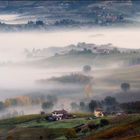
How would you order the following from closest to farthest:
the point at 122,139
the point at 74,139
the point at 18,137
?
the point at 122,139, the point at 74,139, the point at 18,137

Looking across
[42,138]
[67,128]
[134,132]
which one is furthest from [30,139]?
[134,132]

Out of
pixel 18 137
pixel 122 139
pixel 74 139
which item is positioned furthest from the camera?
pixel 18 137

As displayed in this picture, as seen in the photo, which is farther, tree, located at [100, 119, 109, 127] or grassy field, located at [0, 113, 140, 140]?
tree, located at [100, 119, 109, 127]

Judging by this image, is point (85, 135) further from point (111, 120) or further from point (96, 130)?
point (111, 120)

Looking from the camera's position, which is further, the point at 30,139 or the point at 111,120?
the point at 111,120

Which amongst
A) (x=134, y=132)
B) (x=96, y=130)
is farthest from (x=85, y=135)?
(x=134, y=132)

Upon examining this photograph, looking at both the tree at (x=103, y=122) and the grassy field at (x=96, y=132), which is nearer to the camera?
the grassy field at (x=96, y=132)

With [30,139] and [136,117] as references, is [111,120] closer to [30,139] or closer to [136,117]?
[136,117]

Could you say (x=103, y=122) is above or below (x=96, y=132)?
above

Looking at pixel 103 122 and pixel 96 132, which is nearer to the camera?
pixel 96 132
